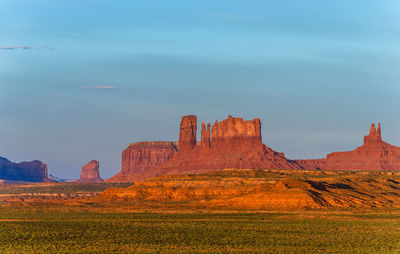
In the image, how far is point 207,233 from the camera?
88.6 m

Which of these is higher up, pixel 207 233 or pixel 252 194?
pixel 252 194

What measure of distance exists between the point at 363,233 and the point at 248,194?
6304 cm

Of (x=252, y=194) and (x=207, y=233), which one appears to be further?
(x=252, y=194)

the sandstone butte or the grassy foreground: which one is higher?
the sandstone butte

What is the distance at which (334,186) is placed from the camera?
15700 cm

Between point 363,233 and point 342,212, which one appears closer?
point 363,233

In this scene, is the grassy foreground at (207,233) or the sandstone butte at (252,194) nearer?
the grassy foreground at (207,233)

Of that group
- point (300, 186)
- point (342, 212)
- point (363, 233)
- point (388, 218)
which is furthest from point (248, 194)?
point (363, 233)

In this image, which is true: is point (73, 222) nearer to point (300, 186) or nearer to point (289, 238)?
point (289, 238)

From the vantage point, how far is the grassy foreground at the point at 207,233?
73250 millimetres

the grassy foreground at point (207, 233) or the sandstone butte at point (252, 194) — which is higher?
the sandstone butte at point (252, 194)

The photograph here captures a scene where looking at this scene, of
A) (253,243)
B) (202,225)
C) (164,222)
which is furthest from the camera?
(164,222)

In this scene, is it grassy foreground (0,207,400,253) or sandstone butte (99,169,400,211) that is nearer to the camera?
grassy foreground (0,207,400,253)

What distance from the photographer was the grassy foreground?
240 ft
